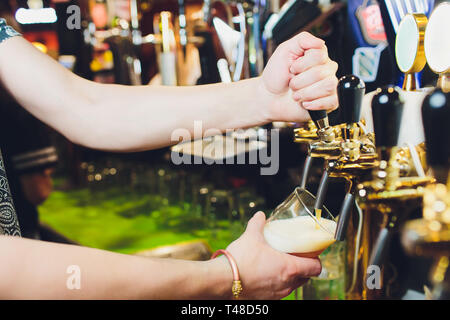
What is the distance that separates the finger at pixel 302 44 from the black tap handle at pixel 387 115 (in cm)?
25

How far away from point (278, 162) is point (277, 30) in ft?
1.99

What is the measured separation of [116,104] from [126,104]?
33 mm

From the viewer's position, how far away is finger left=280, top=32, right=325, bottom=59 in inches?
35.0

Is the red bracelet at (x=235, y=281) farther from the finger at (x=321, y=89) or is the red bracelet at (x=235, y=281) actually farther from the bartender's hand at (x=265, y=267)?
the finger at (x=321, y=89)

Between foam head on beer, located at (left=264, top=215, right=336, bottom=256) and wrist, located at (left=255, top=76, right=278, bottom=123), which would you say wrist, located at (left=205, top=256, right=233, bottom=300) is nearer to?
foam head on beer, located at (left=264, top=215, right=336, bottom=256)

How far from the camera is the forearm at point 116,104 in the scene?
120cm

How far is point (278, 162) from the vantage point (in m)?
1.80

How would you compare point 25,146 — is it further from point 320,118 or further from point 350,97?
point 350,97

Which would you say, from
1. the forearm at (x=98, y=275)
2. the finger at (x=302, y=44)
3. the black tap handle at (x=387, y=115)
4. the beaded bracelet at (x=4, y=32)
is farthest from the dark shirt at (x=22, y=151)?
the black tap handle at (x=387, y=115)

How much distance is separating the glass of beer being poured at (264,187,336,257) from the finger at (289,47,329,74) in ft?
0.91

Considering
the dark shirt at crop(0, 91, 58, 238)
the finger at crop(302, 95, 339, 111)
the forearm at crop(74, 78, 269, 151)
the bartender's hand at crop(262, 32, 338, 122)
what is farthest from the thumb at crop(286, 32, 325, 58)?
the dark shirt at crop(0, 91, 58, 238)

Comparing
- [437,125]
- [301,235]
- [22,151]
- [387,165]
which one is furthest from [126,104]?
[22,151]
